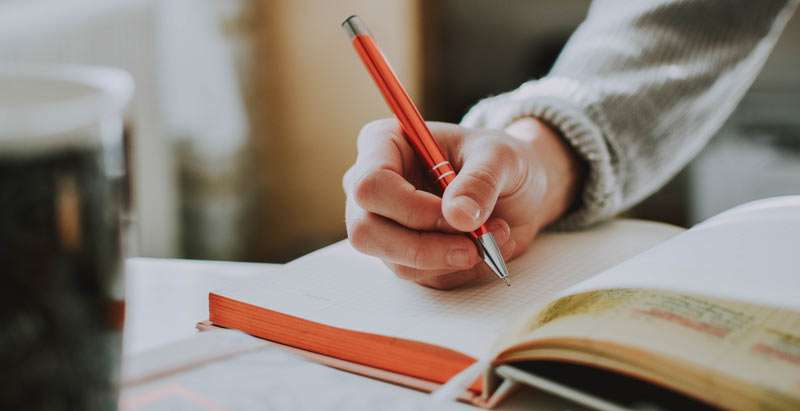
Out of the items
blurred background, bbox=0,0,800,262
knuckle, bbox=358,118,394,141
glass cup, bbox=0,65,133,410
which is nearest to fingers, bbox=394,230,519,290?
knuckle, bbox=358,118,394,141

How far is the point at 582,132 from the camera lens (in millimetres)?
668

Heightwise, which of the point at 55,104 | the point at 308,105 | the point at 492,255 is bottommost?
the point at 308,105

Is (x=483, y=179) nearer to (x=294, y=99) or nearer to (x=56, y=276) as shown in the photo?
(x=56, y=276)

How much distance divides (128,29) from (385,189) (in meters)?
1.16

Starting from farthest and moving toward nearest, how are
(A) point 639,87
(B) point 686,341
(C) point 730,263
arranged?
(A) point 639,87
(C) point 730,263
(B) point 686,341

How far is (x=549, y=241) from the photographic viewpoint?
63 centimetres

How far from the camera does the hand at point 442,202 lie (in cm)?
48

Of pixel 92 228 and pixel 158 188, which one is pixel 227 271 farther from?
pixel 158 188

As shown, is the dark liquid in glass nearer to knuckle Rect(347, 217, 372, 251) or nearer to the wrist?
knuckle Rect(347, 217, 372, 251)

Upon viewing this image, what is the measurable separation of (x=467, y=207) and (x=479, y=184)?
0.09 ft

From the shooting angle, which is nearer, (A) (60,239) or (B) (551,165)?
(A) (60,239)

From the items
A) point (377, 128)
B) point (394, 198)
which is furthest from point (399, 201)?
point (377, 128)

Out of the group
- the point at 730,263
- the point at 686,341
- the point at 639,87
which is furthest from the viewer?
the point at 639,87

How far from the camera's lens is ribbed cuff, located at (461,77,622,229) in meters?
0.67
